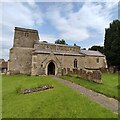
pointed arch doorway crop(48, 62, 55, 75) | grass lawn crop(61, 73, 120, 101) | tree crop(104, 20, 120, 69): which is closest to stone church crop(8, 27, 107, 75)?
pointed arch doorway crop(48, 62, 55, 75)

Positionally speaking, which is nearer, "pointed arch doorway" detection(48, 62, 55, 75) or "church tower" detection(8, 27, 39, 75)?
"pointed arch doorway" detection(48, 62, 55, 75)

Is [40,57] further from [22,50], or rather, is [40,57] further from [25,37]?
[25,37]

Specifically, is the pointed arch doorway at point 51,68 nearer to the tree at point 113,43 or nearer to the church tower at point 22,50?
the church tower at point 22,50

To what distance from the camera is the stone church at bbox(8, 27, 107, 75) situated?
102ft

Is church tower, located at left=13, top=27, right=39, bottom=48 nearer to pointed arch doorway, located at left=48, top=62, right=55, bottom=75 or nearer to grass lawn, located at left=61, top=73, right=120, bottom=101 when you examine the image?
pointed arch doorway, located at left=48, top=62, right=55, bottom=75

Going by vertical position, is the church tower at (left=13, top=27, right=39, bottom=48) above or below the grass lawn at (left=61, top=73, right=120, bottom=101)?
above

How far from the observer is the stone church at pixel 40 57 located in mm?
31237

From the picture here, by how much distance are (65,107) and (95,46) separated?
59.3 meters

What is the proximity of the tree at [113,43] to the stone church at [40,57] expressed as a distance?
8.58 meters

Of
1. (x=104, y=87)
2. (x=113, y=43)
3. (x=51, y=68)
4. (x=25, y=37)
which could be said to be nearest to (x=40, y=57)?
(x=51, y=68)

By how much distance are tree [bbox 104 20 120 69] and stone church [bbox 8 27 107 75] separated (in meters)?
8.58

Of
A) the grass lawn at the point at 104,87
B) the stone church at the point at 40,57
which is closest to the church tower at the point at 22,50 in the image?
the stone church at the point at 40,57

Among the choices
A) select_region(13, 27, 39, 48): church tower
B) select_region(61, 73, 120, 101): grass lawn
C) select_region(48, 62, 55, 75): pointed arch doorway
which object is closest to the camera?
select_region(61, 73, 120, 101): grass lawn

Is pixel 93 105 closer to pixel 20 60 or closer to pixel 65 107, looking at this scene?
pixel 65 107
